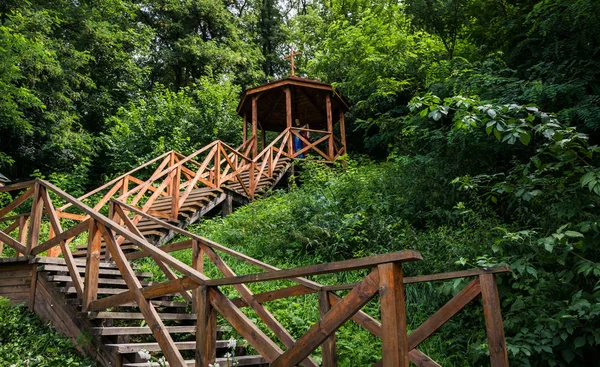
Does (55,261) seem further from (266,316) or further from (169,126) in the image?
(169,126)

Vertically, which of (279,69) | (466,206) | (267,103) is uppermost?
(279,69)

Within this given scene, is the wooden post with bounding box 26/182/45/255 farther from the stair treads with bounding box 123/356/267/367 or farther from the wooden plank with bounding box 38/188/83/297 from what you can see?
the stair treads with bounding box 123/356/267/367

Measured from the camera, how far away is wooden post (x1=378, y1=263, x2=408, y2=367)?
2025mm

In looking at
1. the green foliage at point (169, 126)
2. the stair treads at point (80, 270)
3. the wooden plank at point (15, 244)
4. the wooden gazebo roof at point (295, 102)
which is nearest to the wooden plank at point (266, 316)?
the stair treads at point (80, 270)

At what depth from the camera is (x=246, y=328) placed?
2.72 metres

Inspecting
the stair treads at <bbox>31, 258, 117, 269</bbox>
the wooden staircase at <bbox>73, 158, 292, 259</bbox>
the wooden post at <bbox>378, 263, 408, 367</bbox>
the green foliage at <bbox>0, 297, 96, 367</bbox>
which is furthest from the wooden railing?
the wooden staircase at <bbox>73, 158, 292, 259</bbox>

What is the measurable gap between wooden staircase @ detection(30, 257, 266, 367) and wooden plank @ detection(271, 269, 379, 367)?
1.61 meters

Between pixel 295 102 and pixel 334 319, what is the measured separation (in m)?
12.8

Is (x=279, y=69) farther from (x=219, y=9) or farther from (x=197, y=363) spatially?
(x=197, y=363)

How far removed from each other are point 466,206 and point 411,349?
3416 millimetres

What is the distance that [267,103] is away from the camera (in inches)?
577

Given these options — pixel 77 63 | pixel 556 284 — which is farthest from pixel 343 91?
pixel 556 284

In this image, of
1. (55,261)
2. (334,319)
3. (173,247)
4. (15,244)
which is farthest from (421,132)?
(15,244)

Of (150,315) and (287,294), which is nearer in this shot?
(150,315)
